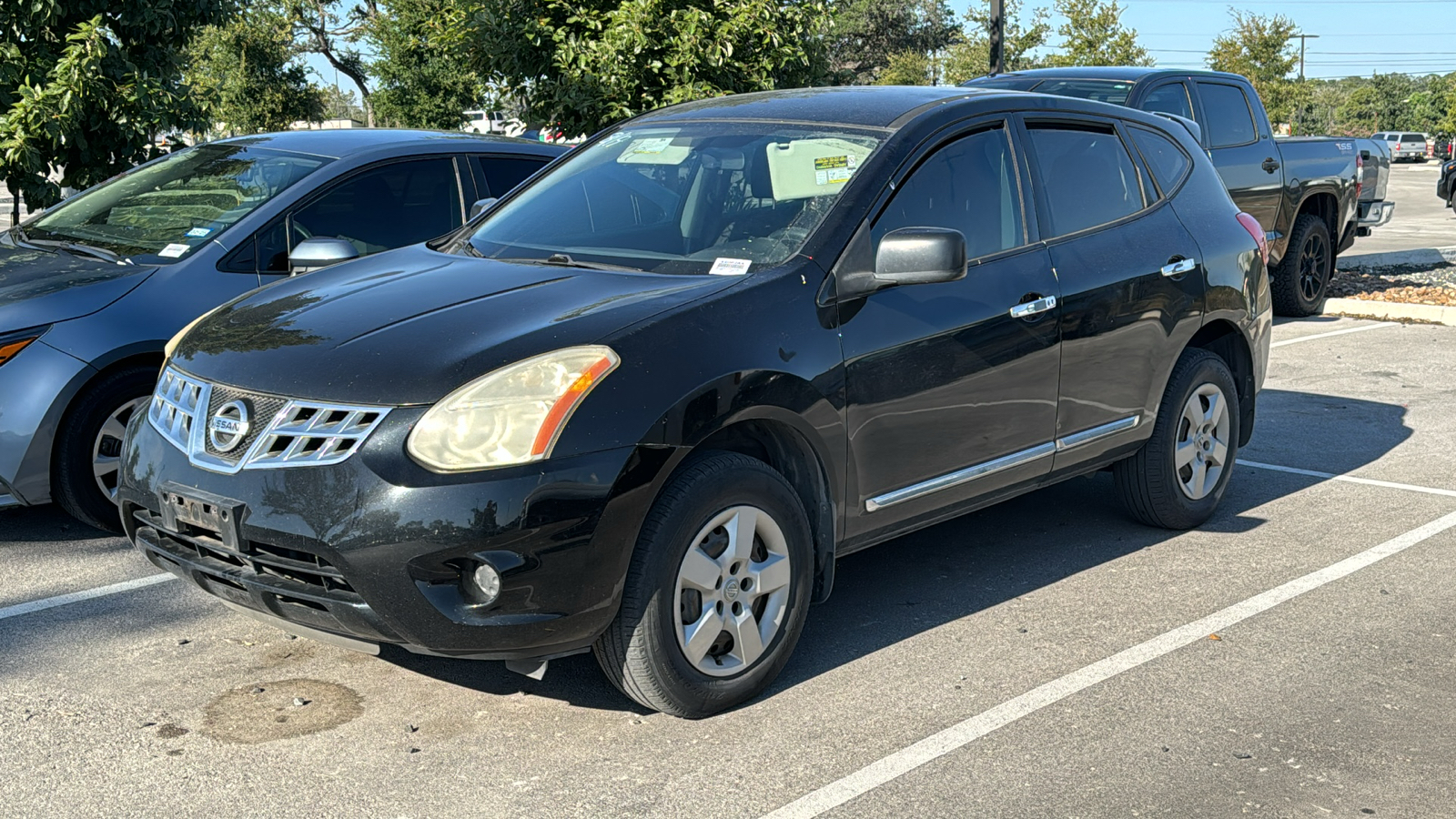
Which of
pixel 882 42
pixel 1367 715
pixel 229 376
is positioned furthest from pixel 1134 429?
pixel 882 42

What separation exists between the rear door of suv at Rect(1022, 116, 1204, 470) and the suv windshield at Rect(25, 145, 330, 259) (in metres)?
3.41

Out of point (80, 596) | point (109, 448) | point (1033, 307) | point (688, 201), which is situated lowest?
point (80, 596)

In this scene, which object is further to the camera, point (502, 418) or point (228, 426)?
point (228, 426)

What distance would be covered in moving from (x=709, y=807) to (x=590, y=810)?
30 cm

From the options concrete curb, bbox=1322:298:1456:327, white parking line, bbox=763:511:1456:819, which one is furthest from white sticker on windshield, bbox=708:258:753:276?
concrete curb, bbox=1322:298:1456:327

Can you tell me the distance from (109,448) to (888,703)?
3456 millimetres

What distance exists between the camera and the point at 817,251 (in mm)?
4391

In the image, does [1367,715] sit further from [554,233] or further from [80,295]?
[80,295]

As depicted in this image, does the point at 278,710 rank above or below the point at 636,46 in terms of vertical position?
below

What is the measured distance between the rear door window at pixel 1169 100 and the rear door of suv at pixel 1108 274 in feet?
18.3

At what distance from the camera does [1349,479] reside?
6930mm

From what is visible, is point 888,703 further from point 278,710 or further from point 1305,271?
point 1305,271

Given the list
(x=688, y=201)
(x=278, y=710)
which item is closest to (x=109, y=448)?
(x=278, y=710)

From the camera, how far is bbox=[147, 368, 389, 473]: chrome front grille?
367 centimetres
